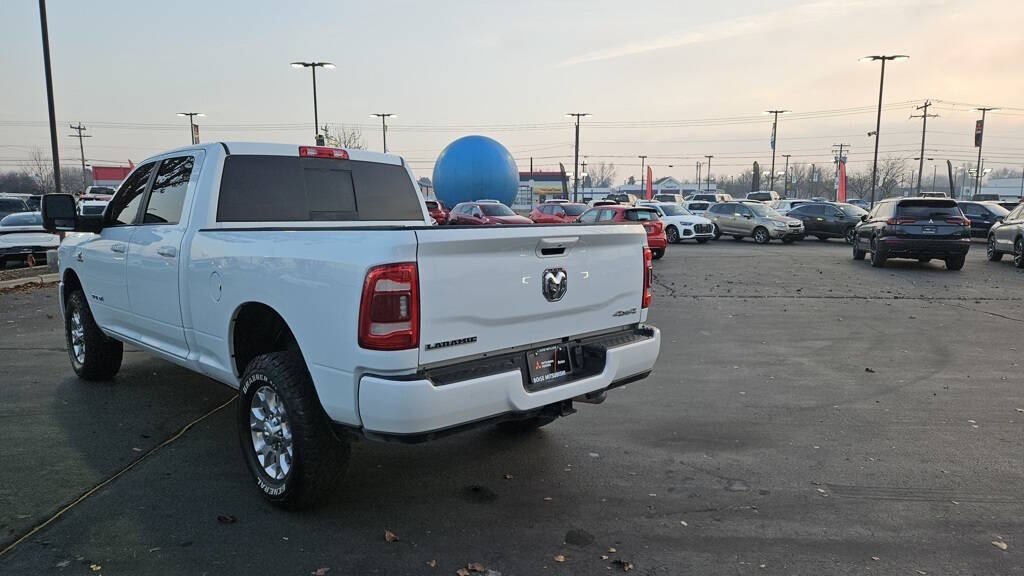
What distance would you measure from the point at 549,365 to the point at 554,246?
67 centimetres

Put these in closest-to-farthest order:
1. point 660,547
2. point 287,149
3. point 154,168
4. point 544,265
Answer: point 660,547 → point 544,265 → point 287,149 → point 154,168

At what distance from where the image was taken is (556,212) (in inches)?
1126

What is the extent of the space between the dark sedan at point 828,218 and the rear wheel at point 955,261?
11354 mm

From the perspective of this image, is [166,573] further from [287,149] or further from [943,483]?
[943,483]

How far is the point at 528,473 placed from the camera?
4.50 meters

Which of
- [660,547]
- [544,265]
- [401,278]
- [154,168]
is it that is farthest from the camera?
[154,168]

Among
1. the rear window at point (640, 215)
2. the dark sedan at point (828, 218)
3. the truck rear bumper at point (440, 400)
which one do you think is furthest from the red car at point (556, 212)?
the truck rear bumper at point (440, 400)

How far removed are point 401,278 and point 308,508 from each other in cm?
158

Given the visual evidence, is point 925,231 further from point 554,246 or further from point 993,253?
point 554,246

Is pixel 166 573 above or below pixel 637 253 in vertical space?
below

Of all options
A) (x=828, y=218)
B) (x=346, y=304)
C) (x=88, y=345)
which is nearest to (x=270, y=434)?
(x=346, y=304)

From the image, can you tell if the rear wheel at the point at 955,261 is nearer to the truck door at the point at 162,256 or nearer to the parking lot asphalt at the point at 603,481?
the parking lot asphalt at the point at 603,481

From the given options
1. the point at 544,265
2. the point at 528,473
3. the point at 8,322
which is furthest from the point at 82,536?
the point at 8,322

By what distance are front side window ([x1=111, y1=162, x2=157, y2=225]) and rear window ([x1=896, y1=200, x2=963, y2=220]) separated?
16.8 m
